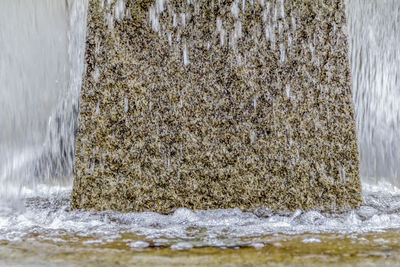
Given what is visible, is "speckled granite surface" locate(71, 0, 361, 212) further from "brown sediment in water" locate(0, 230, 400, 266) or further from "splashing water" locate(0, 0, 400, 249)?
"splashing water" locate(0, 0, 400, 249)

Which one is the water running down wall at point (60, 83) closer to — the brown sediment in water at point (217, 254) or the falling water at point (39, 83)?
the falling water at point (39, 83)

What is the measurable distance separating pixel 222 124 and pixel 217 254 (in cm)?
105

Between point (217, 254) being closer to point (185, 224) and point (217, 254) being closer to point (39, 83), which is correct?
point (185, 224)

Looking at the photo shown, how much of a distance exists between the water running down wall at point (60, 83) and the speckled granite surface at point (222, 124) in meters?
3.08

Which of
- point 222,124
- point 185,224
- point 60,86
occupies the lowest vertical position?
point 185,224

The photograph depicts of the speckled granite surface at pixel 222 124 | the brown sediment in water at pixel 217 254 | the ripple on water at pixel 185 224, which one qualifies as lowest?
the ripple on water at pixel 185 224

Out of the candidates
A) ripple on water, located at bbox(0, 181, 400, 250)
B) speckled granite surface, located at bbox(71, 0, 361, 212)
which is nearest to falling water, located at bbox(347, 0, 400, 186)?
ripple on water, located at bbox(0, 181, 400, 250)

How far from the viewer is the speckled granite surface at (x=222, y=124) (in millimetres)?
2205

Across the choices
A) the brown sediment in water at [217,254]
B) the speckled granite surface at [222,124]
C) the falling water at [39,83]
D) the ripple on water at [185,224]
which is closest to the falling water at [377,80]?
the ripple on water at [185,224]

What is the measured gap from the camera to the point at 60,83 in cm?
581

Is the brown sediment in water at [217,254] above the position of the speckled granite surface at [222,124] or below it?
below

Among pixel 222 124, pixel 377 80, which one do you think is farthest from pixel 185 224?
pixel 377 80

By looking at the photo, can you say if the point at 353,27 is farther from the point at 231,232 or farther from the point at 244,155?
the point at 231,232

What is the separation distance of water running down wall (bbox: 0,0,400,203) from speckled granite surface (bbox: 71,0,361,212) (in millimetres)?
3085
